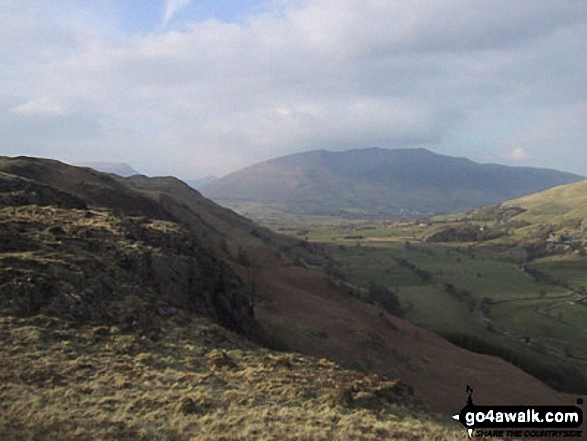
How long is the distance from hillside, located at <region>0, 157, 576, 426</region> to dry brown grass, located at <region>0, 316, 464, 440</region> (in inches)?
31.9

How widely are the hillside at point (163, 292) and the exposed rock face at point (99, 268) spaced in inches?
3.2

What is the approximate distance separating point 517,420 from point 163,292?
20818mm

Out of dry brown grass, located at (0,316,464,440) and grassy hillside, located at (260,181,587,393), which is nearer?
dry brown grass, located at (0,316,464,440)

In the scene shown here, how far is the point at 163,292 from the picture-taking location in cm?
2864

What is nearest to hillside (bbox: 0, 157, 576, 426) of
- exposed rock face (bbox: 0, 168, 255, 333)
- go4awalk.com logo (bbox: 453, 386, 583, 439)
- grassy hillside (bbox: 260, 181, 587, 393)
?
exposed rock face (bbox: 0, 168, 255, 333)

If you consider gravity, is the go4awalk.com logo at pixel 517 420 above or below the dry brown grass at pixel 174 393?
below

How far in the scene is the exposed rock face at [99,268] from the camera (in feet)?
75.2

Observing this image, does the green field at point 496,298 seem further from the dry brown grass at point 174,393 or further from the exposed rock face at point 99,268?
the dry brown grass at point 174,393

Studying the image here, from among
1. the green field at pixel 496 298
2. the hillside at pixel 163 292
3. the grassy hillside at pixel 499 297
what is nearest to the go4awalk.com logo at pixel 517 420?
the hillside at pixel 163 292

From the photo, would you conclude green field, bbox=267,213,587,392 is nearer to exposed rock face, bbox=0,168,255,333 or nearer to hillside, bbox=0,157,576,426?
hillside, bbox=0,157,576,426

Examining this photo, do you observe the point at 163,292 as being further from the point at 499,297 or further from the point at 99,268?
the point at 499,297

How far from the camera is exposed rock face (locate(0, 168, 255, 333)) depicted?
75.2 ft

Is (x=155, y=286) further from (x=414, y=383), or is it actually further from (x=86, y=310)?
(x=414, y=383)

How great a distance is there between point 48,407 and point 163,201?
74.1m
